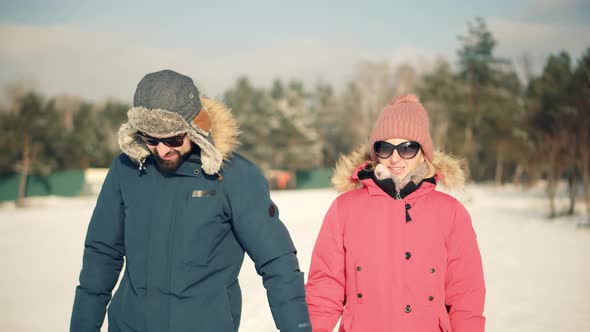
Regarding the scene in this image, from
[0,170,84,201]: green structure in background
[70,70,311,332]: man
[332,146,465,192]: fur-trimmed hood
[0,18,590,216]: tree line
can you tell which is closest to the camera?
[70,70,311,332]: man

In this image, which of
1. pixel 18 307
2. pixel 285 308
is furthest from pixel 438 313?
pixel 18 307

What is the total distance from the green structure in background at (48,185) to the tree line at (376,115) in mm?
946

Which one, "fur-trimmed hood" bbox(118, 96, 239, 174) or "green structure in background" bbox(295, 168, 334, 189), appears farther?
"green structure in background" bbox(295, 168, 334, 189)

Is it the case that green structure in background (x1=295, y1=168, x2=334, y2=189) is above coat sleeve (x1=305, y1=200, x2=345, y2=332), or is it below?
below

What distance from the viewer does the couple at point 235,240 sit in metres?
2.72

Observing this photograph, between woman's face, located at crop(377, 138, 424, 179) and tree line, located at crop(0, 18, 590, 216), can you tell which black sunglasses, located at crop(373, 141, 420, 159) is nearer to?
woman's face, located at crop(377, 138, 424, 179)

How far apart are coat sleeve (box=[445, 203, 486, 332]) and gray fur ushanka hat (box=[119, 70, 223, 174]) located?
139 cm

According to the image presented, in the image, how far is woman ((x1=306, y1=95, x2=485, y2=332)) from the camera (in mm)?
3160

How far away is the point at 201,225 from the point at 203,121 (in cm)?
52

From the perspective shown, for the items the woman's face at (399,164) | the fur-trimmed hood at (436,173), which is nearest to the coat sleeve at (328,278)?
the fur-trimmed hood at (436,173)

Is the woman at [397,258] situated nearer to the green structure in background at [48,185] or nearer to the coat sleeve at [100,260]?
the coat sleeve at [100,260]

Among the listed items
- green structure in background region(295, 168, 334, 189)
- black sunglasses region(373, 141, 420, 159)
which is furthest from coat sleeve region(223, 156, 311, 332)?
green structure in background region(295, 168, 334, 189)

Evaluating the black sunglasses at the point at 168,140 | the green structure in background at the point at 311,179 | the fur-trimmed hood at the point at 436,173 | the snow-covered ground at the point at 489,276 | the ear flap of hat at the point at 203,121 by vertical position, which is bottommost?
the green structure in background at the point at 311,179

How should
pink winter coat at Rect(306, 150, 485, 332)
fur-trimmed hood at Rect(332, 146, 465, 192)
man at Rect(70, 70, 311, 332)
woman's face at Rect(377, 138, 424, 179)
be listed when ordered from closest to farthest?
1. man at Rect(70, 70, 311, 332)
2. pink winter coat at Rect(306, 150, 485, 332)
3. woman's face at Rect(377, 138, 424, 179)
4. fur-trimmed hood at Rect(332, 146, 465, 192)
